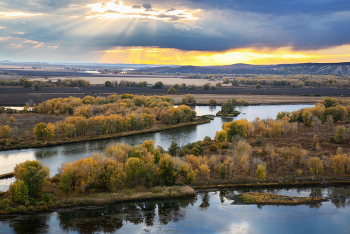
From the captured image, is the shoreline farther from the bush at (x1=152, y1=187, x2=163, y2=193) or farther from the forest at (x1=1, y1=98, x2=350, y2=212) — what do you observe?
the forest at (x1=1, y1=98, x2=350, y2=212)

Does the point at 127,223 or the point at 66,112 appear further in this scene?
the point at 66,112

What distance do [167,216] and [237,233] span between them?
21.2 feet

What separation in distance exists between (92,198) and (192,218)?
978cm

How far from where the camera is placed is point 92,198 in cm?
2714

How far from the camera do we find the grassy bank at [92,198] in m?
25.0

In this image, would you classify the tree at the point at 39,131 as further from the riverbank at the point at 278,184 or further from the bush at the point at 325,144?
the bush at the point at 325,144

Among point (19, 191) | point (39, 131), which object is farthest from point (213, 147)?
point (39, 131)

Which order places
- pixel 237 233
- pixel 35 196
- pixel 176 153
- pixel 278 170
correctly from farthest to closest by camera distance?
1. pixel 176 153
2. pixel 278 170
3. pixel 35 196
4. pixel 237 233

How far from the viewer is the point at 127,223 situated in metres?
24.3

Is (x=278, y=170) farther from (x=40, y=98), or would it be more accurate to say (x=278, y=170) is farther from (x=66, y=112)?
(x=40, y=98)

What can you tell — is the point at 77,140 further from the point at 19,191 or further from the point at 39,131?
the point at 19,191

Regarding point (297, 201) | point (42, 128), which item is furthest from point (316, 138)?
point (42, 128)

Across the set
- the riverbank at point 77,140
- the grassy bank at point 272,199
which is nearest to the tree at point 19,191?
the riverbank at point 77,140

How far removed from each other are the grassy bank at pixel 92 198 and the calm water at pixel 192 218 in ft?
1.91
